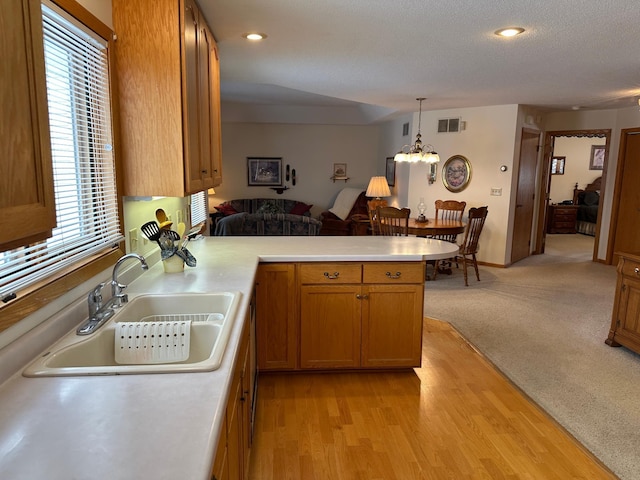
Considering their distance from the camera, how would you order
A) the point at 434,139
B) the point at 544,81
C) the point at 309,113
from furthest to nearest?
the point at 309,113 < the point at 434,139 < the point at 544,81

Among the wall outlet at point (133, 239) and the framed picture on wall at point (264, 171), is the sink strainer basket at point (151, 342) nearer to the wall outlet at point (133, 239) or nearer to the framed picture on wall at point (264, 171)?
the wall outlet at point (133, 239)

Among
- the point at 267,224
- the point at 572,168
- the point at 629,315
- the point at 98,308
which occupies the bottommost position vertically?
the point at 629,315

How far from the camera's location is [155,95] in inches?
77.9

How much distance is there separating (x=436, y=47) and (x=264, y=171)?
6124 millimetres

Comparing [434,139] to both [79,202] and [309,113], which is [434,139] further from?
[79,202]

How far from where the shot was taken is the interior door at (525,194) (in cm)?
636

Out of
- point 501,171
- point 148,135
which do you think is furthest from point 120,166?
point 501,171

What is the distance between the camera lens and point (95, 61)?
5.88 feet

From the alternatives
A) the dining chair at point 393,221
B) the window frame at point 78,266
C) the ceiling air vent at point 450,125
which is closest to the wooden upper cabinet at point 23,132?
the window frame at point 78,266

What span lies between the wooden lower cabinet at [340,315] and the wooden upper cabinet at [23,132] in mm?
1935

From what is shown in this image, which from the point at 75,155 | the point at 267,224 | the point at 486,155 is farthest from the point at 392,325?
the point at 486,155

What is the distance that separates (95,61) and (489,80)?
381 centimetres

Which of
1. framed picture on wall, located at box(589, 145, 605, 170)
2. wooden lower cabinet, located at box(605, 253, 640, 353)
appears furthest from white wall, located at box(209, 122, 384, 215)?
wooden lower cabinet, located at box(605, 253, 640, 353)

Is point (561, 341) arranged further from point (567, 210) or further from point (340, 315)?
point (567, 210)
